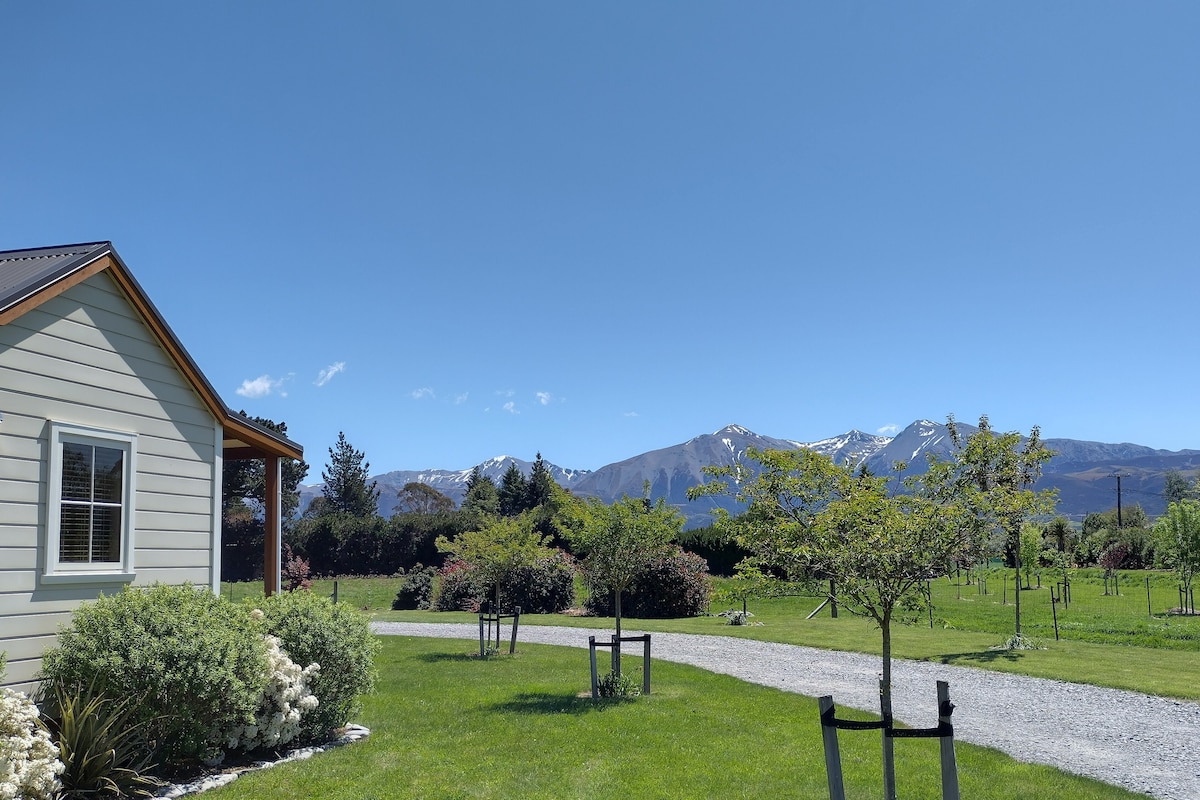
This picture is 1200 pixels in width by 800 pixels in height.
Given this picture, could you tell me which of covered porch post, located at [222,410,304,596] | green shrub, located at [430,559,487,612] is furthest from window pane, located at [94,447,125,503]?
green shrub, located at [430,559,487,612]

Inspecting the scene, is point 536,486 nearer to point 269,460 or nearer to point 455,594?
point 455,594

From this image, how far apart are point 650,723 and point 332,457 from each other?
76.2 m

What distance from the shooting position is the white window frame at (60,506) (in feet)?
25.5

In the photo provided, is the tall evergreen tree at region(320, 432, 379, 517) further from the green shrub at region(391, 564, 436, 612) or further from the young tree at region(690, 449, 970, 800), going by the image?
the young tree at region(690, 449, 970, 800)

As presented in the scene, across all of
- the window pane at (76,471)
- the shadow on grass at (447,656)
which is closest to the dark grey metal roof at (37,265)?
the window pane at (76,471)

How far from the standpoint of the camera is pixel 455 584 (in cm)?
2845

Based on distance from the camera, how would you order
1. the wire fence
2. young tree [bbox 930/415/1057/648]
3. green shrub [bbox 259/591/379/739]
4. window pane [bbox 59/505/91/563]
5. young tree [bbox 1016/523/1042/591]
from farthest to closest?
the wire fence, young tree [bbox 1016/523/1042/591], green shrub [bbox 259/591/379/739], window pane [bbox 59/505/91/563], young tree [bbox 930/415/1057/648]

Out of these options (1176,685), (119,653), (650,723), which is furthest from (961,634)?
(119,653)

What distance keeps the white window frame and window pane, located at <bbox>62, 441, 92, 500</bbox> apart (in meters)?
0.08

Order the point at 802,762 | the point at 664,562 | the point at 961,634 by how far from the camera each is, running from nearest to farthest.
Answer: the point at 802,762 → the point at 961,634 → the point at 664,562

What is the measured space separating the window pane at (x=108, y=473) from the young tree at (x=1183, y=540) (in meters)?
27.0

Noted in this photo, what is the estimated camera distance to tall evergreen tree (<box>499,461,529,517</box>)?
6438 cm

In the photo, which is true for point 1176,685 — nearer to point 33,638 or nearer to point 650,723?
point 650,723

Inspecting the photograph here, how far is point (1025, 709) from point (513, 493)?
5489 centimetres
